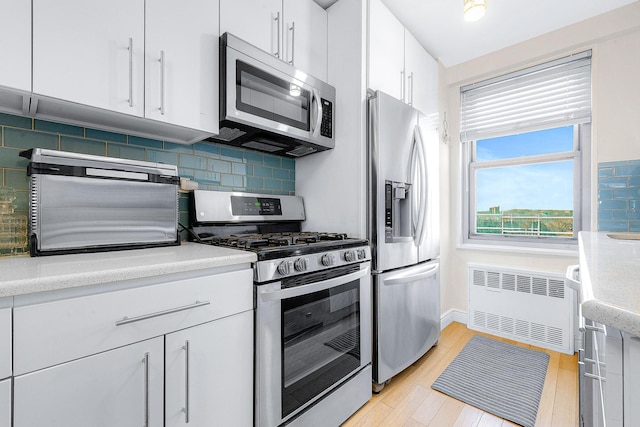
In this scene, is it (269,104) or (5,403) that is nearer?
(5,403)

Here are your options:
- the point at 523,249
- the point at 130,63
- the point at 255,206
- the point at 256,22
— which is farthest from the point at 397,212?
the point at 130,63

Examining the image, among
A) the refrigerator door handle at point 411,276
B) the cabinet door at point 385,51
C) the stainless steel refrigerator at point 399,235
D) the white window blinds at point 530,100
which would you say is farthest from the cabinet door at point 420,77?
the refrigerator door handle at point 411,276

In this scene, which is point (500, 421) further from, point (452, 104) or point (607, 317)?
point (452, 104)

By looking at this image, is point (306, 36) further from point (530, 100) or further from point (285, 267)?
point (530, 100)

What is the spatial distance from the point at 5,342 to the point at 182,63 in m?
1.19

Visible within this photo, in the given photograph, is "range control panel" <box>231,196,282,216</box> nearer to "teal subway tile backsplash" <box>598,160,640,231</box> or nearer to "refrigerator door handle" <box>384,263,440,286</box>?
"refrigerator door handle" <box>384,263,440,286</box>

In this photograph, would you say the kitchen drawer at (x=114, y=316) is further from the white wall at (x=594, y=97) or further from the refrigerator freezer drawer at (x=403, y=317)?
the white wall at (x=594, y=97)

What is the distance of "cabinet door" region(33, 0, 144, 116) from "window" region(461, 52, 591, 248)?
2.86 metres

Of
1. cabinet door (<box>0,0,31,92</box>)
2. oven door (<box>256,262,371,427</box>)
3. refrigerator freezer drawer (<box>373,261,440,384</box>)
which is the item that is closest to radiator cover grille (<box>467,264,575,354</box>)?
refrigerator freezer drawer (<box>373,261,440,384</box>)

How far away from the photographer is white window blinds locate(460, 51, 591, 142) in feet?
7.88

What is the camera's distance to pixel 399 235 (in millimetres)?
1954

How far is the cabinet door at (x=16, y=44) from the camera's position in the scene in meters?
0.94

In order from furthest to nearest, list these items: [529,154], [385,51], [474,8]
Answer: [529,154] → [385,51] → [474,8]

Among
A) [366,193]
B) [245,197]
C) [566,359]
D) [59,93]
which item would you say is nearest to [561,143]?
[566,359]
